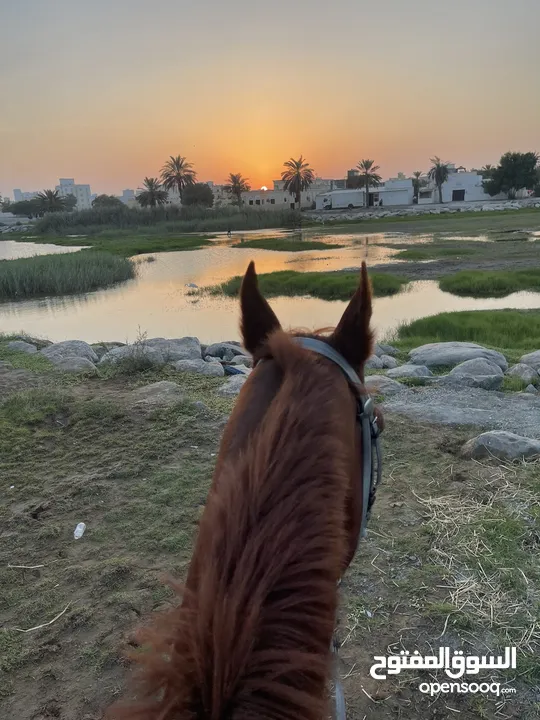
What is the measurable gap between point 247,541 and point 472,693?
1.89 m

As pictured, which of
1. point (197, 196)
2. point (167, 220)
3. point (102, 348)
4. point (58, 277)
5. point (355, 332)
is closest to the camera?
point (355, 332)

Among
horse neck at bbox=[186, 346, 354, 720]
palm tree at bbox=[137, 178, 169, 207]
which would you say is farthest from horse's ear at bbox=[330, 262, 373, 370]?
palm tree at bbox=[137, 178, 169, 207]

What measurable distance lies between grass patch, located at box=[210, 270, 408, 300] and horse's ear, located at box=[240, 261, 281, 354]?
543 inches

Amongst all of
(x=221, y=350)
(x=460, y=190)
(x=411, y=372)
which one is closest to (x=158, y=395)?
(x=221, y=350)

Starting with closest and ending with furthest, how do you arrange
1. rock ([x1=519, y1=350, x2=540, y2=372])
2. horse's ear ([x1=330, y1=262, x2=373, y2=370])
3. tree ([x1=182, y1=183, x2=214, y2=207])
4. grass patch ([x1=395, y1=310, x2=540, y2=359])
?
horse's ear ([x1=330, y1=262, x2=373, y2=370]), rock ([x1=519, y1=350, x2=540, y2=372]), grass patch ([x1=395, y1=310, x2=540, y2=359]), tree ([x1=182, y1=183, x2=214, y2=207])

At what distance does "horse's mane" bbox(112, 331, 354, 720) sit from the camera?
2.44 ft

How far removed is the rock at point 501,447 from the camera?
3949 millimetres

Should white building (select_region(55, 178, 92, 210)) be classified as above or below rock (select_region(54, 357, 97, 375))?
above

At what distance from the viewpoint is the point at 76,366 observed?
286 inches

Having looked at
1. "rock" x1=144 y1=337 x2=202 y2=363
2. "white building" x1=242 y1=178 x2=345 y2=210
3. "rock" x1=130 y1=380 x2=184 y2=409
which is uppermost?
"white building" x1=242 y1=178 x2=345 y2=210

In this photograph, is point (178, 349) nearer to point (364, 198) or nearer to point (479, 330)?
point (479, 330)

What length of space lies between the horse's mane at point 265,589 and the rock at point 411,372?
18.0 feet

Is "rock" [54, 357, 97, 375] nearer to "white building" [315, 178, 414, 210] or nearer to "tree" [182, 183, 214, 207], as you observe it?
"tree" [182, 183, 214, 207]

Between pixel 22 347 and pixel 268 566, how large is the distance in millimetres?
9053
